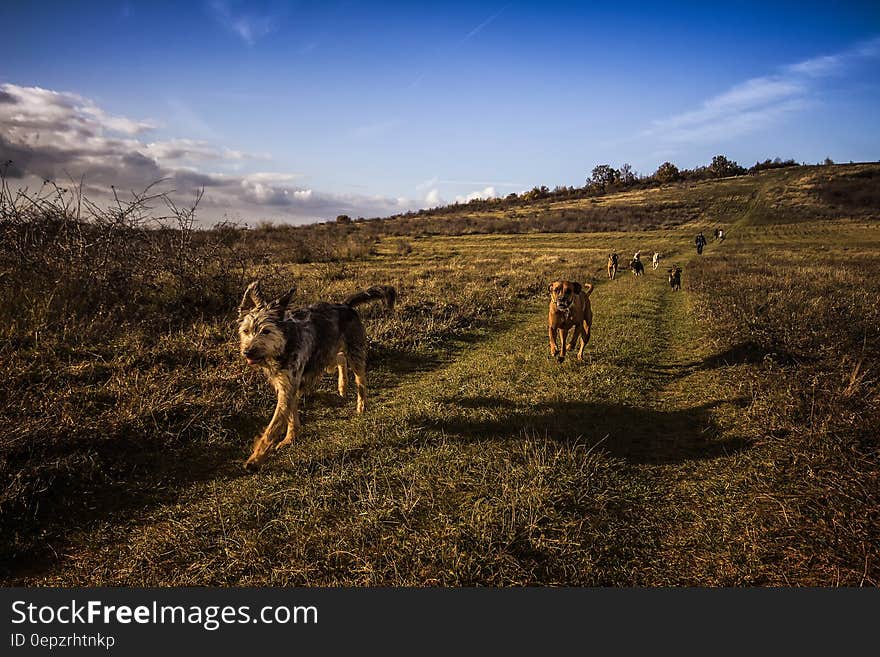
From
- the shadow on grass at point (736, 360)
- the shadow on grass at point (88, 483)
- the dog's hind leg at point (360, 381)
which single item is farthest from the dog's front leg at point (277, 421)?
the shadow on grass at point (736, 360)

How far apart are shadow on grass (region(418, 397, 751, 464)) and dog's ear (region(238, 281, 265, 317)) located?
2398mm

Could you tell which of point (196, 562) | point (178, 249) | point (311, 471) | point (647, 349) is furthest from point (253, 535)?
point (178, 249)

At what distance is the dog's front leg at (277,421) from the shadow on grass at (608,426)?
164 centimetres

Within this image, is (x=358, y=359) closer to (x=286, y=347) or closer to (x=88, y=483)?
(x=286, y=347)

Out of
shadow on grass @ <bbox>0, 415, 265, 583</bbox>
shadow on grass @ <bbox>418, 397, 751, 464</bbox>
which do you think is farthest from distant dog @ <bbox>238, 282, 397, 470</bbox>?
shadow on grass @ <bbox>418, 397, 751, 464</bbox>

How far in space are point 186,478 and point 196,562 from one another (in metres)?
1.70

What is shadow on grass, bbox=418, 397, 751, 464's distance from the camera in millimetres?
4609

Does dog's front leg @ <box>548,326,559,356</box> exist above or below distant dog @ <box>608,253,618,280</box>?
below

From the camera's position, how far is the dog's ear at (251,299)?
15.5 ft

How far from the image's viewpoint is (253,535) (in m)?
3.22

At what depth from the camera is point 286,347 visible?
176 inches

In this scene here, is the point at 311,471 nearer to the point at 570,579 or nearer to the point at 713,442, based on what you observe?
the point at 570,579

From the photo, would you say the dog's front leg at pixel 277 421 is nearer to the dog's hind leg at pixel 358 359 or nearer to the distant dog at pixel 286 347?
the distant dog at pixel 286 347

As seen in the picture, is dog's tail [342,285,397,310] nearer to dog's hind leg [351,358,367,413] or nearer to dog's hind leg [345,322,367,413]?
dog's hind leg [345,322,367,413]
